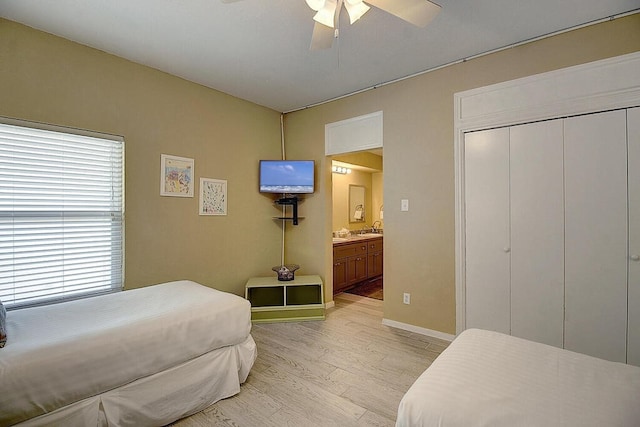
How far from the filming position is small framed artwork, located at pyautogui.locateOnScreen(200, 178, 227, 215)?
11.0ft

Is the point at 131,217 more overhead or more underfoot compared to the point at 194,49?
more underfoot

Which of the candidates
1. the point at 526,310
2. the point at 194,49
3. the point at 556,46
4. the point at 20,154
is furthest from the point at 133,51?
the point at 526,310

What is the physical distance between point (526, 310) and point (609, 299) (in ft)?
1.79

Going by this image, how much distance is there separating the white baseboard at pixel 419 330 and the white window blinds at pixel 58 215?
2806mm

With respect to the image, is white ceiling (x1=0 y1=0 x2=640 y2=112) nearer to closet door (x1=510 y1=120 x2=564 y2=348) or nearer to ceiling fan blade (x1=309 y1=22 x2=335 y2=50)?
ceiling fan blade (x1=309 y1=22 x2=335 y2=50)

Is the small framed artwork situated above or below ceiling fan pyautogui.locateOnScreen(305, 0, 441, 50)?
below

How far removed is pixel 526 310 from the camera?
8.27ft

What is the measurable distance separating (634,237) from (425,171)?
5.36 feet

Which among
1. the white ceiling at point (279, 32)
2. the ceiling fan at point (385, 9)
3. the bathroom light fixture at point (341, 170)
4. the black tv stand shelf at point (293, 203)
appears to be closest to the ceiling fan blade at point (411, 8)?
the ceiling fan at point (385, 9)

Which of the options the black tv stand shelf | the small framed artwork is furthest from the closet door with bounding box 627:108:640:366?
the small framed artwork

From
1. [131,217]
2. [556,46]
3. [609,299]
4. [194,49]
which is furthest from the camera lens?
[131,217]

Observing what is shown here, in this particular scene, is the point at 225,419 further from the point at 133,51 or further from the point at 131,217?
the point at 133,51

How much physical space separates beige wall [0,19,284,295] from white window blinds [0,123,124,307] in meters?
0.12

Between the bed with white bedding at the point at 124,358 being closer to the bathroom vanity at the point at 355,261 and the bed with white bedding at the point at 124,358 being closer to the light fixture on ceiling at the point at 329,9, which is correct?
the light fixture on ceiling at the point at 329,9
